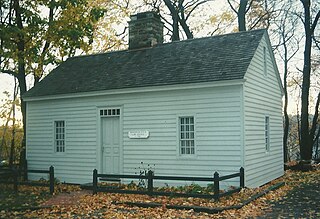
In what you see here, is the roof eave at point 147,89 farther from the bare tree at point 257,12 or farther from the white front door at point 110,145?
the bare tree at point 257,12

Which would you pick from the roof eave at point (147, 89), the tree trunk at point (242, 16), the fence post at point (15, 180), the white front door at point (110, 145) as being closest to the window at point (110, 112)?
the white front door at point (110, 145)

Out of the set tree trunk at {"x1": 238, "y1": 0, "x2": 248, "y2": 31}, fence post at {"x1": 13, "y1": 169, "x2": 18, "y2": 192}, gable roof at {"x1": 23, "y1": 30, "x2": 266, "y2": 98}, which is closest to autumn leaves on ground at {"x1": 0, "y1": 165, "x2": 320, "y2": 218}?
fence post at {"x1": 13, "y1": 169, "x2": 18, "y2": 192}

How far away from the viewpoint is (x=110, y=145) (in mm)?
16500

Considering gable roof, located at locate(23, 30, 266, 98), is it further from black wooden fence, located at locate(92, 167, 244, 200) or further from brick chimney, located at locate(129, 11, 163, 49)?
black wooden fence, located at locate(92, 167, 244, 200)

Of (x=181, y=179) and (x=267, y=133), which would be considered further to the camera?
(x=267, y=133)

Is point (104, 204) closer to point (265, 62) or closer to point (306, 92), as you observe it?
point (265, 62)

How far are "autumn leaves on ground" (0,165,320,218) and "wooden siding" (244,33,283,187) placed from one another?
107 centimetres

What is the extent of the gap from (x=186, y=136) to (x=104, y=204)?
4.17 metres

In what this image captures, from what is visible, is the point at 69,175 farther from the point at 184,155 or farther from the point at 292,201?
the point at 292,201

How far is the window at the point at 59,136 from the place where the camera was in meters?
17.9

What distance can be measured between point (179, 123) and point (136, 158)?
2.33 meters

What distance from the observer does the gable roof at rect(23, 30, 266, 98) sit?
48.0 feet

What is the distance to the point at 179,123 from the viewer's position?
14.9 m

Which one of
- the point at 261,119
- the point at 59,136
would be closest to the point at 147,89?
the point at 261,119
